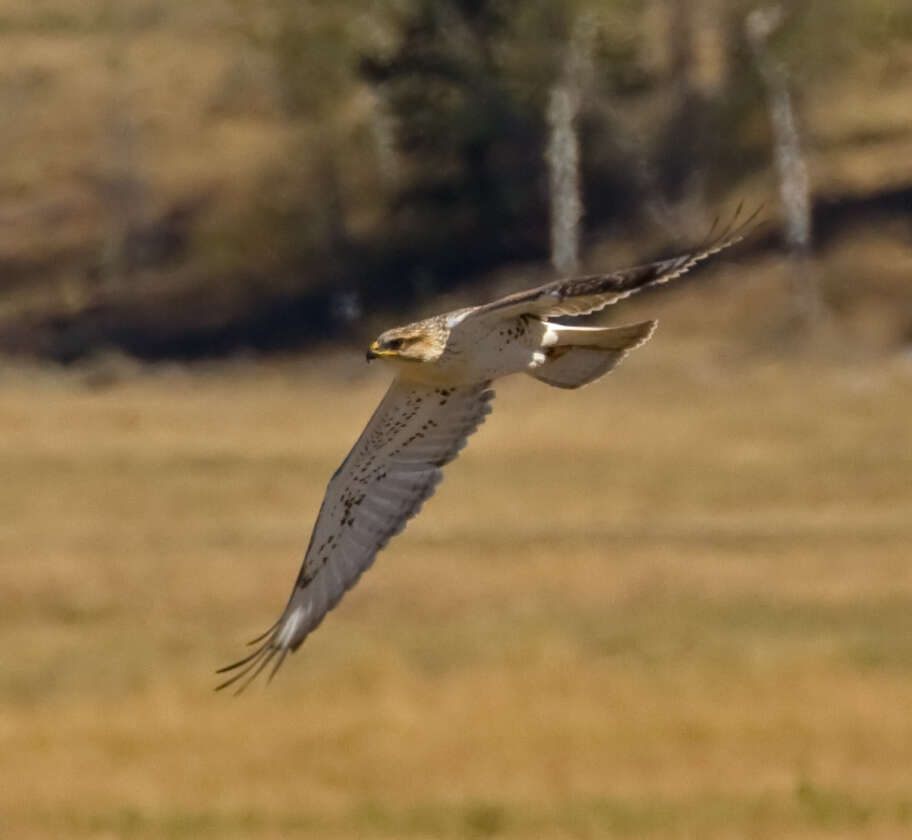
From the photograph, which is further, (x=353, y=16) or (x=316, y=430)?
(x=353, y=16)

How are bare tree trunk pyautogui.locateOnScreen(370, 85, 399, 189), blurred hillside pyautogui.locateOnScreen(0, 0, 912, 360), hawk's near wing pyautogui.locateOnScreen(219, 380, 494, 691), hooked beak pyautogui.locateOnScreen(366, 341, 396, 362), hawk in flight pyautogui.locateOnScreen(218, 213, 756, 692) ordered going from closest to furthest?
hawk in flight pyautogui.locateOnScreen(218, 213, 756, 692) → hooked beak pyautogui.locateOnScreen(366, 341, 396, 362) → hawk's near wing pyautogui.locateOnScreen(219, 380, 494, 691) → blurred hillside pyautogui.locateOnScreen(0, 0, 912, 360) → bare tree trunk pyautogui.locateOnScreen(370, 85, 399, 189)

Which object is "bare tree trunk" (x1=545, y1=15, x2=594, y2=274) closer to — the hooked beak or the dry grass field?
the dry grass field

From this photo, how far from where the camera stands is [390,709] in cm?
1273

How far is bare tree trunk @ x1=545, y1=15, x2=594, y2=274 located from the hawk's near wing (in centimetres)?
2664

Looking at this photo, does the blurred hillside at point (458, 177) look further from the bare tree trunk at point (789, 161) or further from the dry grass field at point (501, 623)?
the dry grass field at point (501, 623)

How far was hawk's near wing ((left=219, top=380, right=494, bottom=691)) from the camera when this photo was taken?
6.96 meters

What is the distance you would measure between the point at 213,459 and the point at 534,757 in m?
13.4

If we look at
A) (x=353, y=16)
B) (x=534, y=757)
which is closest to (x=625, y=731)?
(x=534, y=757)

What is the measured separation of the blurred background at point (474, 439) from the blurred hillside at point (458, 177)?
9cm

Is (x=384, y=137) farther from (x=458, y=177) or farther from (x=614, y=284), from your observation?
(x=614, y=284)

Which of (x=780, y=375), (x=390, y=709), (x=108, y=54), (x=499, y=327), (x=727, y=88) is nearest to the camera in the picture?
(x=499, y=327)

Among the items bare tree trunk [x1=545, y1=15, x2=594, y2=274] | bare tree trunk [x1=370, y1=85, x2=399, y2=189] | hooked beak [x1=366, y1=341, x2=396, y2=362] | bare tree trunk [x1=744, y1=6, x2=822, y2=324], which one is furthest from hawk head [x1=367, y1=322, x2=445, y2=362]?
bare tree trunk [x1=370, y1=85, x2=399, y2=189]

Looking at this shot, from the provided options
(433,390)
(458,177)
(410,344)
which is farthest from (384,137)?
(410,344)

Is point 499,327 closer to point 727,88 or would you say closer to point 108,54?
point 727,88
